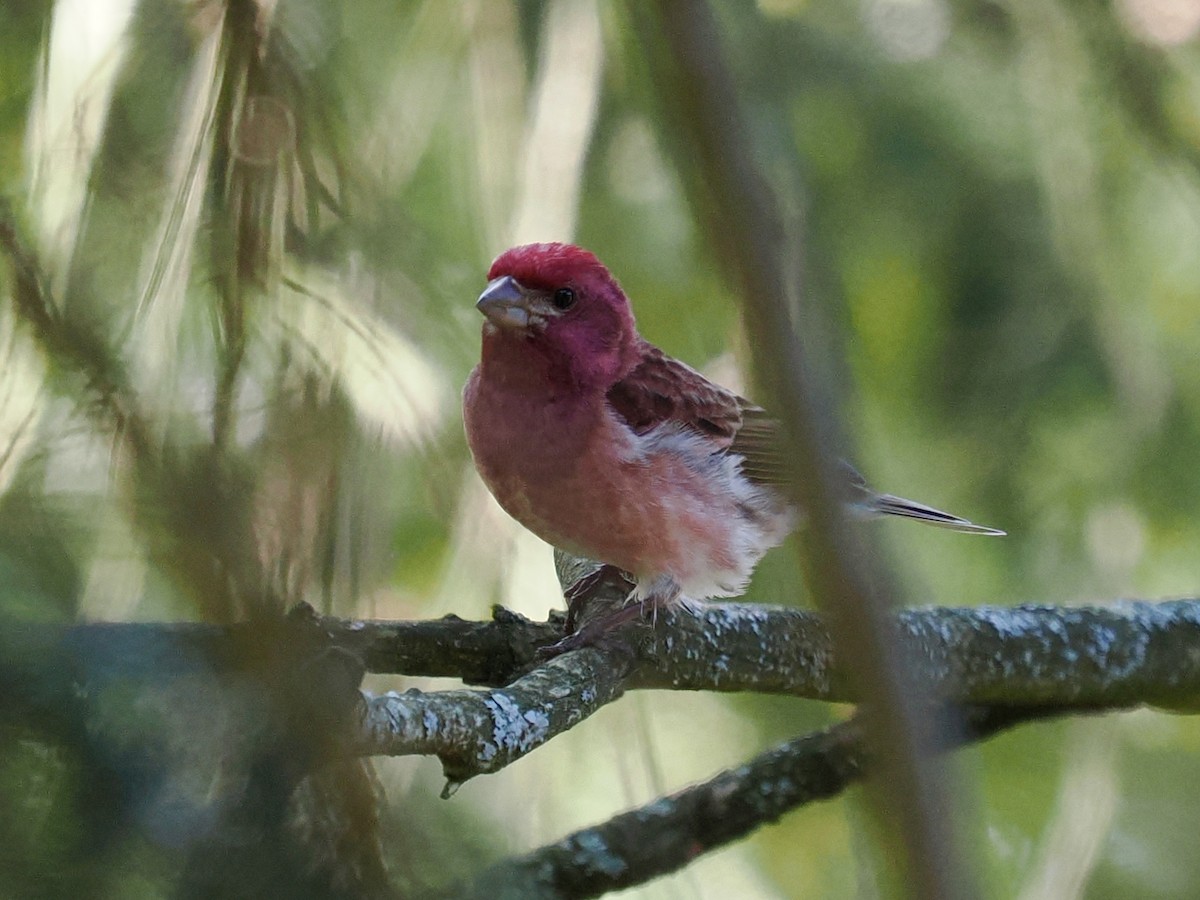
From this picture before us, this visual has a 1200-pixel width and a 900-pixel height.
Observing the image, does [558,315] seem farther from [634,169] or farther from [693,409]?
[693,409]

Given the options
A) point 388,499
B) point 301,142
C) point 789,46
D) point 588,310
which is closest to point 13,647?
point 388,499

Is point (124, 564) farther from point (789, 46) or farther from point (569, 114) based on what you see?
point (789, 46)

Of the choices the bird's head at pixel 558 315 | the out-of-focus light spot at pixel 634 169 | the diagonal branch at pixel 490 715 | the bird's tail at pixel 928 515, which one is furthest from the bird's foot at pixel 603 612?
the out-of-focus light spot at pixel 634 169

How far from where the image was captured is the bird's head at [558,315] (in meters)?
3.84

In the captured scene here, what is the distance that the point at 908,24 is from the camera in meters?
4.24

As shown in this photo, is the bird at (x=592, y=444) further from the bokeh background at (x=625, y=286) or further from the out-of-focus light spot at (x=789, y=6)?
the out-of-focus light spot at (x=789, y=6)

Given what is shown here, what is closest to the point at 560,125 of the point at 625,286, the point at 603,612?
the point at 625,286

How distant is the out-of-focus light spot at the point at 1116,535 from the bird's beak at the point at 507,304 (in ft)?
5.72

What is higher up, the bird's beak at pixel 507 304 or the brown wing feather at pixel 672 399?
the bird's beak at pixel 507 304

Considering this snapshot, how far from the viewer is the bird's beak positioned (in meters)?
3.78

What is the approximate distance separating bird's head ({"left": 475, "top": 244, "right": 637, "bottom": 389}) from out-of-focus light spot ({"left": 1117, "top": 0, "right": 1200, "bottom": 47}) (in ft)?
5.09

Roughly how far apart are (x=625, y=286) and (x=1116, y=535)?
163 cm

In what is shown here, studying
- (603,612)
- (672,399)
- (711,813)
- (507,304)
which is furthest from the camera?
(672,399)

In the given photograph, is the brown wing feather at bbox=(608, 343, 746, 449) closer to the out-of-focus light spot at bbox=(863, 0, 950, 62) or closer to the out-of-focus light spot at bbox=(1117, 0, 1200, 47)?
the out-of-focus light spot at bbox=(863, 0, 950, 62)
